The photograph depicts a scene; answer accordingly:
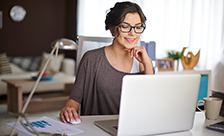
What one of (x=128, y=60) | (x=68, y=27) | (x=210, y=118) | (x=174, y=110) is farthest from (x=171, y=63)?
(x=68, y=27)

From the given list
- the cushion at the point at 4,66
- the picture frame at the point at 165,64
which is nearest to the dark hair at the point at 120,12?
the picture frame at the point at 165,64

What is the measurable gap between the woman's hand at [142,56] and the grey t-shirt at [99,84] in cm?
14

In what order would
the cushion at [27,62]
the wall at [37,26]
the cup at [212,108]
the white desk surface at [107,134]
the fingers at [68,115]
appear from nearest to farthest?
the white desk surface at [107,134] < the fingers at [68,115] < the cup at [212,108] < the cushion at [27,62] < the wall at [37,26]

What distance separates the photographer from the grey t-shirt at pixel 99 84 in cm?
144

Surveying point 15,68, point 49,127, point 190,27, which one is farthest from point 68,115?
point 15,68

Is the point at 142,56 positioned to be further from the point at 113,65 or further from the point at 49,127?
the point at 49,127

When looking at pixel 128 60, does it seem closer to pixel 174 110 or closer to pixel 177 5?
pixel 174 110

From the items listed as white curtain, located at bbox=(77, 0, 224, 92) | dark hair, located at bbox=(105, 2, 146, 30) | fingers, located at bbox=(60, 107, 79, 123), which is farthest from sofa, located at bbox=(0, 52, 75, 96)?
fingers, located at bbox=(60, 107, 79, 123)

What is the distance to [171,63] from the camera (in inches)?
116

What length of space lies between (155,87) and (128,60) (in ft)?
2.30

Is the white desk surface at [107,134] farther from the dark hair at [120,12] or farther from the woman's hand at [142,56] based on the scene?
the dark hair at [120,12]

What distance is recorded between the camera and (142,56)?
55.1 inches

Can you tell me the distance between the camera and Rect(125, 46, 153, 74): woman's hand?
1.37 m

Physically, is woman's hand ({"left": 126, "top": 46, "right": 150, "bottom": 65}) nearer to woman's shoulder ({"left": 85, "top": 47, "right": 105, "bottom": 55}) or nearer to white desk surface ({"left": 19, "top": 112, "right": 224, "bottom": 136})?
woman's shoulder ({"left": 85, "top": 47, "right": 105, "bottom": 55})
